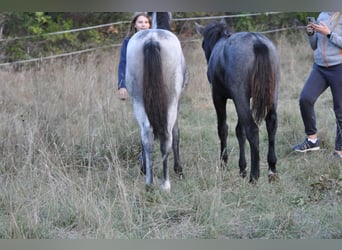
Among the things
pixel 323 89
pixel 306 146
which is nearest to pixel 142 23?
pixel 323 89

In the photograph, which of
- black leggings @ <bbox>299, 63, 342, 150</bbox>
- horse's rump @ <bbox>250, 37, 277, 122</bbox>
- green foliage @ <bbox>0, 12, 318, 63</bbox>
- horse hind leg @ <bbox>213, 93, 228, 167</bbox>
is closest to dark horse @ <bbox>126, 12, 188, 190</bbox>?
horse's rump @ <bbox>250, 37, 277, 122</bbox>

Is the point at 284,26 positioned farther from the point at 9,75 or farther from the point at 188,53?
the point at 9,75

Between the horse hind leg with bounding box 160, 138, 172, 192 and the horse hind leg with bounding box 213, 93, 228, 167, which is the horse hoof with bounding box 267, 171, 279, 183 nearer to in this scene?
the horse hind leg with bounding box 213, 93, 228, 167

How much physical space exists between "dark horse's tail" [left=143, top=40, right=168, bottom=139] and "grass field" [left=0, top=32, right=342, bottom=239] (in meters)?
0.43

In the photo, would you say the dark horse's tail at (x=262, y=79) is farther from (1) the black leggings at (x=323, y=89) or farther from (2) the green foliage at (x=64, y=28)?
(2) the green foliage at (x=64, y=28)

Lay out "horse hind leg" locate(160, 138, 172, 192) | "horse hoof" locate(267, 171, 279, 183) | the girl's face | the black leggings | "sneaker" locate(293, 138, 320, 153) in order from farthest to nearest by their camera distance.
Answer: "sneaker" locate(293, 138, 320, 153) < the black leggings < the girl's face < "horse hoof" locate(267, 171, 279, 183) < "horse hind leg" locate(160, 138, 172, 192)

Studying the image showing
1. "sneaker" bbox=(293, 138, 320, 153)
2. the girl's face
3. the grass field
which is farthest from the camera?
"sneaker" bbox=(293, 138, 320, 153)

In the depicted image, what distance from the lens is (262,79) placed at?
335 cm

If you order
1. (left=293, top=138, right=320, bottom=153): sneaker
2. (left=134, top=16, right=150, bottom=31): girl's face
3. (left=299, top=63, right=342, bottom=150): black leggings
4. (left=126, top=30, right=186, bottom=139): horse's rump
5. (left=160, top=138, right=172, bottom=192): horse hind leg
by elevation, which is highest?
(left=134, top=16, right=150, bottom=31): girl's face

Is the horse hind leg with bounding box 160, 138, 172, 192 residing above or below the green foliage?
below

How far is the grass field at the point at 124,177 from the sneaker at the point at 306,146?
0.23 ft

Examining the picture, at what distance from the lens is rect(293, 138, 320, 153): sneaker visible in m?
4.14

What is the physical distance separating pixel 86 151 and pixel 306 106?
193 cm

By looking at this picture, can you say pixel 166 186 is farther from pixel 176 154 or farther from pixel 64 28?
pixel 64 28
